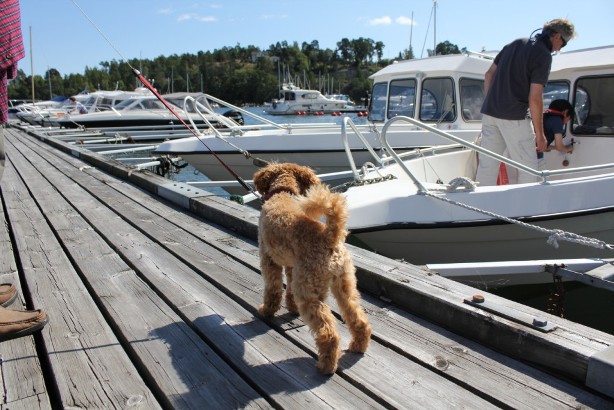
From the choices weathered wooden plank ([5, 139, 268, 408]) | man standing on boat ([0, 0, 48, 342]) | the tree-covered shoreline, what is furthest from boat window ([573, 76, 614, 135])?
the tree-covered shoreline

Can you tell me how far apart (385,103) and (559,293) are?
7320mm

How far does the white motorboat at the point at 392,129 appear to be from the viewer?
871 cm

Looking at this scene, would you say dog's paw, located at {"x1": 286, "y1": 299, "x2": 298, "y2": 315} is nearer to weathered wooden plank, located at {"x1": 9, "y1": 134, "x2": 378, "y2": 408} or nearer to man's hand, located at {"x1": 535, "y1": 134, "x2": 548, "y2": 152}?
weathered wooden plank, located at {"x1": 9, "y1": 134, "x2": 378, "y2": 408}

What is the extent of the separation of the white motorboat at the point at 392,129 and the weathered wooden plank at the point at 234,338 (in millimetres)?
5392

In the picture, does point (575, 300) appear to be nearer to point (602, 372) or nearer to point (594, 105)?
point (594, 105)

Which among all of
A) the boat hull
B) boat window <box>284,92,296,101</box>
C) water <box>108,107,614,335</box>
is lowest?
water <box>108,107,614,335</box>

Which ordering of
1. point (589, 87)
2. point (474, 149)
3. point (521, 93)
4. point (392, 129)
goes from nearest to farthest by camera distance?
point (474, 149)
point (521, 93)
point (589, 87)
point (392, 129)

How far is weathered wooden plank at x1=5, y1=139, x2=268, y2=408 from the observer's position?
1.95 m

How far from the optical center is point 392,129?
33.6 ft

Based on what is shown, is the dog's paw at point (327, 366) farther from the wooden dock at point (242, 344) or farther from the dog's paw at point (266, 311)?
the dog's paw at point (266, 311)

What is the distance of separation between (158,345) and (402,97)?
8.03m

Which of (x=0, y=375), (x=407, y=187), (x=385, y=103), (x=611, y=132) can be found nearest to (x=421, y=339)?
(x=0, y=375)

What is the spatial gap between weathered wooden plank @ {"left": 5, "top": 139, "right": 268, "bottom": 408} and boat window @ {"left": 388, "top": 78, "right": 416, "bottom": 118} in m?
6.83

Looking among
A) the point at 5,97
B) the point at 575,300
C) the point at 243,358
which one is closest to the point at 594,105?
the point at 575,300
